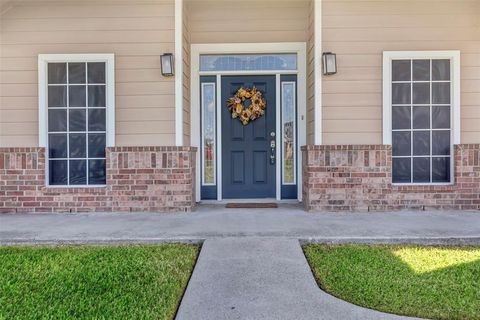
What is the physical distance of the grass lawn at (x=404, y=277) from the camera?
2426mm

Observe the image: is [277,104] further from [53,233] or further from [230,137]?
[53,233]

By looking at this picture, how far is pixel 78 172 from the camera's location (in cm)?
547

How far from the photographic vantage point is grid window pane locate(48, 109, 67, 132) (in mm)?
5469

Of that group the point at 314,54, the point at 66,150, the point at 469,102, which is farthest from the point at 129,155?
the point at 469,102

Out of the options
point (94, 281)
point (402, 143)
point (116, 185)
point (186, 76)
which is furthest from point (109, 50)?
point (402, 143)

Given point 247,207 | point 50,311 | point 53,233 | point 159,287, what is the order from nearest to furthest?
point 50,311 → point 159,287 → point 53,233 → point 247,207

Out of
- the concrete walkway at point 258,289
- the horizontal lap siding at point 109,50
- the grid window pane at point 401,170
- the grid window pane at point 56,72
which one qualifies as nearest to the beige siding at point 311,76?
the grid window pane at point 401,170

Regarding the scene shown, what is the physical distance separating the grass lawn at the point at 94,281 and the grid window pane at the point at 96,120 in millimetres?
→ 2166

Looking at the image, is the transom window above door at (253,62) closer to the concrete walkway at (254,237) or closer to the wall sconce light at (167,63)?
the wall sconce light at (167,63)

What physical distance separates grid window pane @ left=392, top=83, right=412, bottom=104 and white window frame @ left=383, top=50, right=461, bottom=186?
0.11 meters

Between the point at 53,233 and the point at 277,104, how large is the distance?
3.59m

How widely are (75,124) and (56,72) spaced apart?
77cm

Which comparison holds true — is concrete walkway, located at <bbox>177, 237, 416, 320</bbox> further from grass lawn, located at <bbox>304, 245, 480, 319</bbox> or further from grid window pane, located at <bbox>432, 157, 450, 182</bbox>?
grid window pane, located at <bbox>432, 157, 450, 182</bbox>

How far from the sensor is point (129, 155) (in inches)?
208
